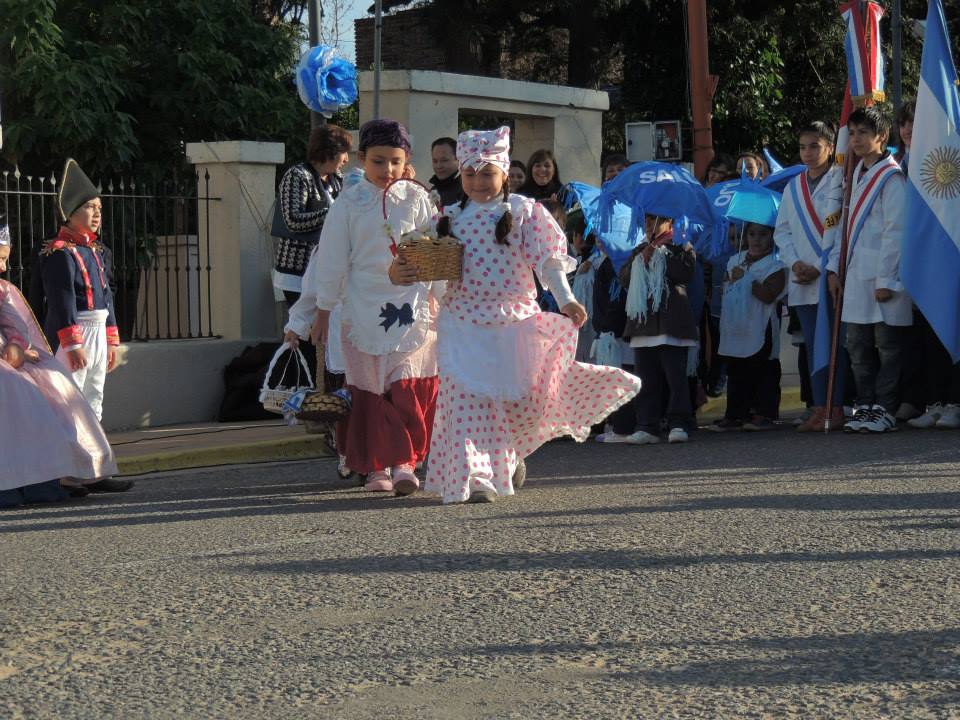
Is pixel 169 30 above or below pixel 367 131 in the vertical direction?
above

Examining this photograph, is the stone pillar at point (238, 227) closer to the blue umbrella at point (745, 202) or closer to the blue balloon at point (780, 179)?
the blue umbrella at point (745, 202)

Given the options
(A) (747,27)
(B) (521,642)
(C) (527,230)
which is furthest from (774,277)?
(A) (747,27)

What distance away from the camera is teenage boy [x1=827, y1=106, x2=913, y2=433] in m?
10.6

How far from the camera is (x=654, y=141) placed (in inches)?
758

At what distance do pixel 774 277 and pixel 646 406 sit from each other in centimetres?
143

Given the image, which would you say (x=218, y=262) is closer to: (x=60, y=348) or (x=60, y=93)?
(x=60, y=348)

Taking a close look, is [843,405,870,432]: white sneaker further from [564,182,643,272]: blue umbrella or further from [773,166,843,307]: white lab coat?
[564,182,643,272]: blue umbrella

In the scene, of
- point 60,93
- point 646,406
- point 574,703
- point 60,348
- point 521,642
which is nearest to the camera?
point 574,703

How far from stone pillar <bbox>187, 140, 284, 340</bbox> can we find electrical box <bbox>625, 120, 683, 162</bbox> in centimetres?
666

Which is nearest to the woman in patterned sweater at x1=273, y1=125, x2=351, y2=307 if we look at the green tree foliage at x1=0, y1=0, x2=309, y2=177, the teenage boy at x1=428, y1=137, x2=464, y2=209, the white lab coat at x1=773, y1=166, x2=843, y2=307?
the teenage boy at x1=428, y1=137, x2=464, y2=209

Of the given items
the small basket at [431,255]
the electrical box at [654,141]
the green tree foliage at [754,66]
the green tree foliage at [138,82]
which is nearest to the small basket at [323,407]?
the small basket at [431,255]

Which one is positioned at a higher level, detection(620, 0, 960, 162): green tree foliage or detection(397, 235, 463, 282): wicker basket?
detection(620, 0, 960, 162): green tree foliage

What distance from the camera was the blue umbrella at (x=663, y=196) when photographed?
10.6 m

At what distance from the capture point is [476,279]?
26.1 feet
